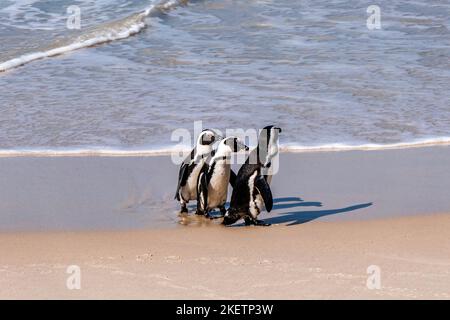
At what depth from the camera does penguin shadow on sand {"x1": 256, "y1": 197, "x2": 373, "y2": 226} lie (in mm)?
6367

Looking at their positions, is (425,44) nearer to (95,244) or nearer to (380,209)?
(380,209)

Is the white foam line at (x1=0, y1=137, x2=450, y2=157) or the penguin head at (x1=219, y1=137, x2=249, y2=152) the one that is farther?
the white foam line at (x1=0, y1=137, x2=450, y2=157)

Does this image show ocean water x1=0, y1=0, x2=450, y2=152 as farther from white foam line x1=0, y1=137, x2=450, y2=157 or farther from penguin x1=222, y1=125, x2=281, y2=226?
penguin x1=222, y1=125, x2=281, y2=226

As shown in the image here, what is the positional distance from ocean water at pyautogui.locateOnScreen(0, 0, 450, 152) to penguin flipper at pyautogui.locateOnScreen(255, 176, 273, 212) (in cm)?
210

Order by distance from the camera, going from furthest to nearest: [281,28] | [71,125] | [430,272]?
[281,28]
[71,125]
[430,272]

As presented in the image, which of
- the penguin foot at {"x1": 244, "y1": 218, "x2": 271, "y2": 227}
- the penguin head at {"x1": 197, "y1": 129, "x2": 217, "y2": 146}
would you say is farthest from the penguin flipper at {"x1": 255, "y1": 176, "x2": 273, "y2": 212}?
the penguin head at {"x1": 197, "y1": 129, "x2": 217, "y2": 146}

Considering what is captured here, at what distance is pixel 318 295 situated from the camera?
4719 mm

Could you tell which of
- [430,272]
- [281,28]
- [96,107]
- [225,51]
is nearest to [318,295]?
[430,272]

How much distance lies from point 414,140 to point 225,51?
15.9 feet

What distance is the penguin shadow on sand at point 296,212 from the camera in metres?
6.37

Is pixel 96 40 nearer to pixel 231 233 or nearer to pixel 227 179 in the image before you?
pixel 227 179

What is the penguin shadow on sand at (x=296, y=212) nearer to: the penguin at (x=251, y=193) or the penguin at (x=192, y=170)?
the penguin at (x=251, y=193)

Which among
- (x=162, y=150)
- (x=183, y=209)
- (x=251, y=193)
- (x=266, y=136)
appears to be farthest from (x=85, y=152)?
(x=251, y=193)

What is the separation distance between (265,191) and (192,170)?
680mm
